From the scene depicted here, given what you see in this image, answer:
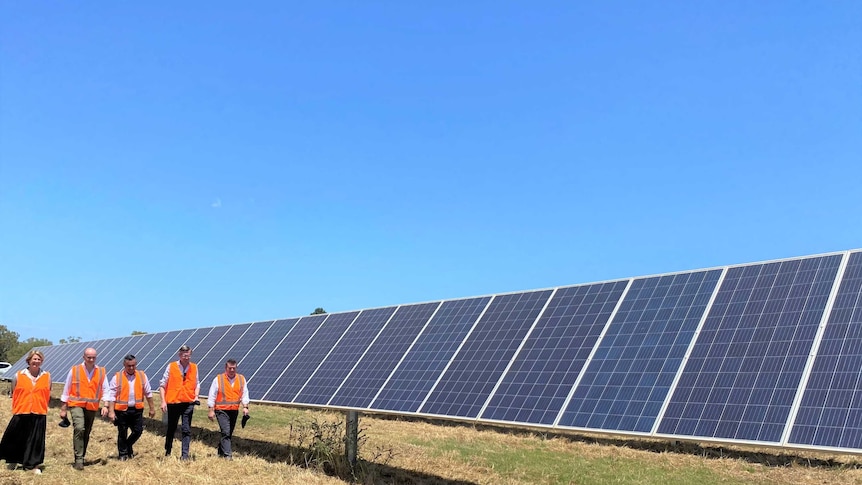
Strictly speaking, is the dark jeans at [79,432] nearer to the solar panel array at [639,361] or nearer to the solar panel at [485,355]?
the solar panel array at [639,361]

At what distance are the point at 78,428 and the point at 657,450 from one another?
12.5 metres

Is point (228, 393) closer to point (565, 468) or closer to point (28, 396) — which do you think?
point (28, 396)

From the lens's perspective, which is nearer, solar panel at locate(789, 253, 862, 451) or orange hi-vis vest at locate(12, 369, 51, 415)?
solar panel at locate(789, 253, 862, 451)

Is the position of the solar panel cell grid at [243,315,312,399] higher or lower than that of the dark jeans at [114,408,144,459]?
higher

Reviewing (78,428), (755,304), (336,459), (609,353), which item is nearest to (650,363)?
(609,353)

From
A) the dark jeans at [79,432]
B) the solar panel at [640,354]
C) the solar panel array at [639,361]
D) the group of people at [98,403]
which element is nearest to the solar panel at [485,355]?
the solar panel array at [639,361]

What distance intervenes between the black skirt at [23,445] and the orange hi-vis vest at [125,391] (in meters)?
1.43

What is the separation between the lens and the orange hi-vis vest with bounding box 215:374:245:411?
521 inches

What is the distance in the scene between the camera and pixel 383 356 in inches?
746

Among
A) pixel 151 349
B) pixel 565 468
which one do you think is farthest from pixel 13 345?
pixel 565 468

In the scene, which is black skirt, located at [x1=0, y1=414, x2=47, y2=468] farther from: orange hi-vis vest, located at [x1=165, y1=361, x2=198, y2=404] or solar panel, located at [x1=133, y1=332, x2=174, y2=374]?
solar panel, located at [x1=133, y1=332, x2=174, y2=374]

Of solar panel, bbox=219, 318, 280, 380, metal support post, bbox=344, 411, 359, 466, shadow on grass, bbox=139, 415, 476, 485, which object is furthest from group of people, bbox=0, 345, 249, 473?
solar panel, bbox=219, 318, 280, 380

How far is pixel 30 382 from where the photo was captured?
12.7 m

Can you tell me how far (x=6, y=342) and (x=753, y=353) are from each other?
98683 millimetres
